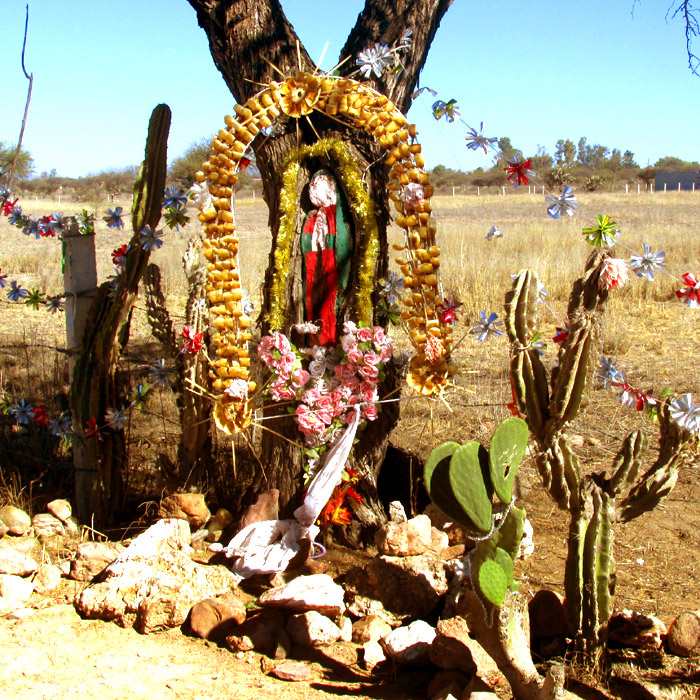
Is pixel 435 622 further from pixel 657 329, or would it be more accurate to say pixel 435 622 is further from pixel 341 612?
pixel 657 329

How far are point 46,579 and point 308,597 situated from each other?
1233mm

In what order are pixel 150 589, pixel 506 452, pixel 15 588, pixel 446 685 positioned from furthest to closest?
pixel 15 588
pixel 150 589
pixel 446 685
pixel 506 452

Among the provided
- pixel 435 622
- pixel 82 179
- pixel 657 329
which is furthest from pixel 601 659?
pixel 82 179

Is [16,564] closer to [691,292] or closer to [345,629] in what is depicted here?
[345,629]

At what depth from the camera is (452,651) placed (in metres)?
2.67

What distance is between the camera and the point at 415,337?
321cm

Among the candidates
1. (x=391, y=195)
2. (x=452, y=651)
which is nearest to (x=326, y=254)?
(x=391, y=195)

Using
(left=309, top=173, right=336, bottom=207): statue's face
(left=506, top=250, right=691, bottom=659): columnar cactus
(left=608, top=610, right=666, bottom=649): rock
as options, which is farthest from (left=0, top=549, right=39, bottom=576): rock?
(left=608, top=610, right=666, bottom=649): rock

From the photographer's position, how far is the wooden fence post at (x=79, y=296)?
394 cm

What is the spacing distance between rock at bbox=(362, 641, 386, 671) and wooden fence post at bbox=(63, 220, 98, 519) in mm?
1840

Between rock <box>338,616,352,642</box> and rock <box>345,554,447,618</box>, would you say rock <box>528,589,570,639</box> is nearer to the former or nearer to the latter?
rock <box>345,554,447,618</box>

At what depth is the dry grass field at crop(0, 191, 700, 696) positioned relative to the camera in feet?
11.6

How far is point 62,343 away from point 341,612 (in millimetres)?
5287

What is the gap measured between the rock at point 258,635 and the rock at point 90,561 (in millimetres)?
850
